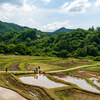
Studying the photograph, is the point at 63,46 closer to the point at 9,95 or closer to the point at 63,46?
the point at 63,46

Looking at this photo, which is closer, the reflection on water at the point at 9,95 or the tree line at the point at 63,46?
the reflection on water at the point at 9,95

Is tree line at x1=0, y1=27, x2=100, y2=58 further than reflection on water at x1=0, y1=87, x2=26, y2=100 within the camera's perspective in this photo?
Yes

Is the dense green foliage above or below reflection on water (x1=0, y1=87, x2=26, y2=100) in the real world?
above

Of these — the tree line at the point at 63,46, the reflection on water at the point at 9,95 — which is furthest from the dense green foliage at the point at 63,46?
the reflection on water at the point at 9,95

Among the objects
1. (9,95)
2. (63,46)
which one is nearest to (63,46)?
(63,46)

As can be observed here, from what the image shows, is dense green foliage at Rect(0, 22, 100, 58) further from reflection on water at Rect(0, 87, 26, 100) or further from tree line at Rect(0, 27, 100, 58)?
reflection on water at Rect(0, 87, 26, 100)

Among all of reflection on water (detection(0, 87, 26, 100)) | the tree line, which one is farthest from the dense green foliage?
reflection on water (detection(0, 87, 26, 100))

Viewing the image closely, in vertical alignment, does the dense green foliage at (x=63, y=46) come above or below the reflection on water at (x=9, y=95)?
above

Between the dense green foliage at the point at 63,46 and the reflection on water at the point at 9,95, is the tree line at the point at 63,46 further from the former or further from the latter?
the reflection on water at the point at 9,95

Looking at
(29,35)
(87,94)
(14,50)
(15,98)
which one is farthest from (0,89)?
(29,35)

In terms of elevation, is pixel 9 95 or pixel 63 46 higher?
pixel 63 46

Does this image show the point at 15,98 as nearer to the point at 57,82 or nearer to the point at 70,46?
the point at 57,82
